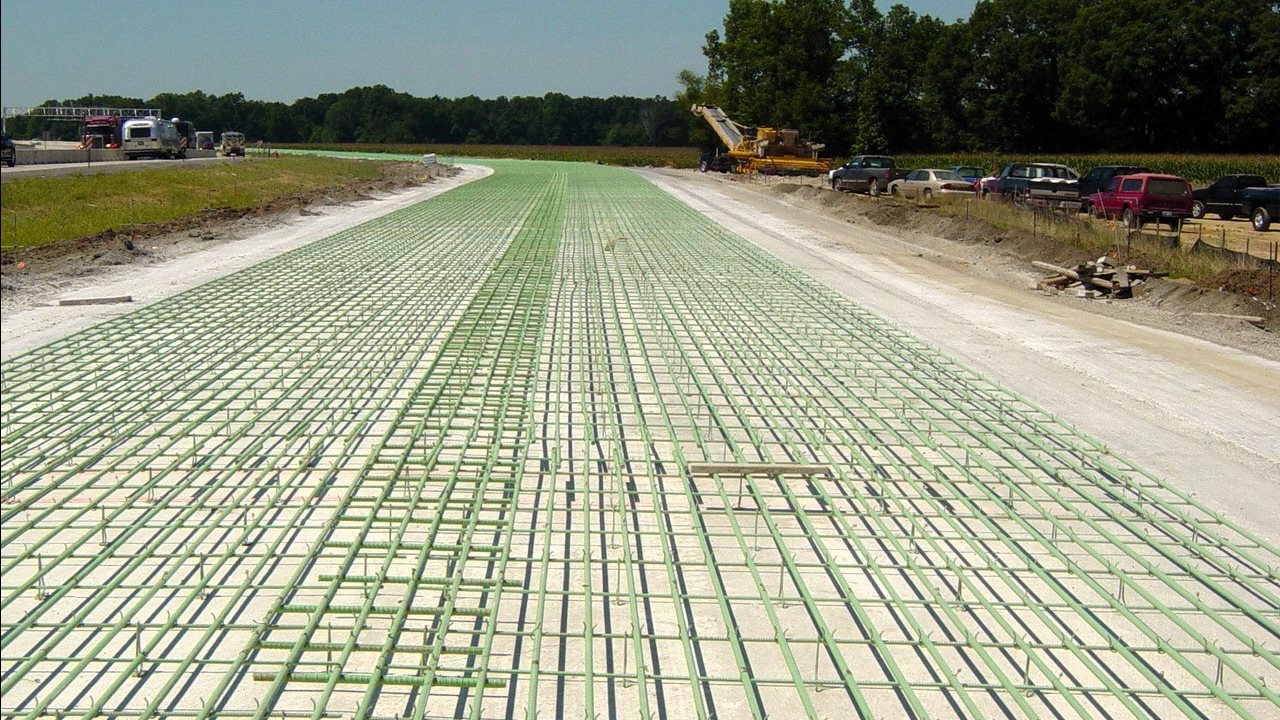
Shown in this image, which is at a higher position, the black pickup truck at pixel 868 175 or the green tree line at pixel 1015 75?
the green tree line at pixel 1015 75

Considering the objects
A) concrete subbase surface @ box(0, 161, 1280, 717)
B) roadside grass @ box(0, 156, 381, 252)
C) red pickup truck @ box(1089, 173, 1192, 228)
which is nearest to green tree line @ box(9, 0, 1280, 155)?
roadside grass @ box(0, 156, 381, 252)

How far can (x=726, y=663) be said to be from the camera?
5.56 meters

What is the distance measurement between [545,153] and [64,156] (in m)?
61.8

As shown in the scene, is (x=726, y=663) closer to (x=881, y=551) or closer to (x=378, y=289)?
(x=881, y=551)

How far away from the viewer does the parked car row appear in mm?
29312

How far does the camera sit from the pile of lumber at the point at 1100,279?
1906cm

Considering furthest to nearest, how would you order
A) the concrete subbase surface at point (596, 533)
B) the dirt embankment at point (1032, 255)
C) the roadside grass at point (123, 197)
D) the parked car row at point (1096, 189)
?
the parked car row at point (1096, 189)
the roadside grass at point (123, 197)
the dirt embankment at point (1032, 255)
the concrete subbase surface at point (596, 533)

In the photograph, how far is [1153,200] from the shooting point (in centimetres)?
2916

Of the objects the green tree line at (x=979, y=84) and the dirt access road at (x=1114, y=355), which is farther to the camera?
the green tree line at (x=979, y=84)

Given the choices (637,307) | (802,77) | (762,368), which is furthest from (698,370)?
(802,77)

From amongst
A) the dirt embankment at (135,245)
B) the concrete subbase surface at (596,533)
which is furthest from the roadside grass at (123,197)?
the concrete subbase surface at (596,533)

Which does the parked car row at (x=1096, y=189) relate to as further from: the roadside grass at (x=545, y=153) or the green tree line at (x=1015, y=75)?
the roadside grass at (x=545, y=153)

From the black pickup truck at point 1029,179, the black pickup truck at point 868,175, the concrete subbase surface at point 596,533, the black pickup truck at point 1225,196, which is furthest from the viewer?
the black pickup truck at point 868,175

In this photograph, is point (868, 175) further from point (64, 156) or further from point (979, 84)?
point (979, 84)
